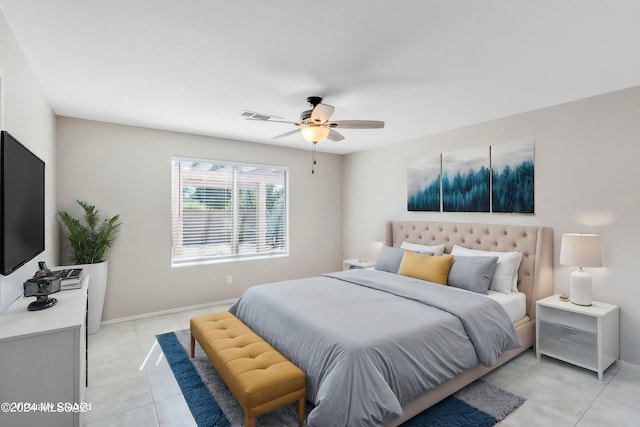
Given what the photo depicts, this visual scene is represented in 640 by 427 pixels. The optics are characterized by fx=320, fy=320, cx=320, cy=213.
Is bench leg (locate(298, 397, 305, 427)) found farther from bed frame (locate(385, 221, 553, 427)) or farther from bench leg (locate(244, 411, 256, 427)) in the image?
bed frame (locate(385, 221, 553, 427))

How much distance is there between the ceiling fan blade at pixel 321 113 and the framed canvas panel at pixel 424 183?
216 centimetres

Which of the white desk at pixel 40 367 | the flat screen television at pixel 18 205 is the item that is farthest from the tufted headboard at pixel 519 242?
the flat screen television at pixel 18 205

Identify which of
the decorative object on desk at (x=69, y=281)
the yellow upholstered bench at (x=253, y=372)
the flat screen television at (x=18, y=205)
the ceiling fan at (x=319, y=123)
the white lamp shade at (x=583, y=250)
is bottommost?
the yellow upholstered bench at (x=253, y=372)

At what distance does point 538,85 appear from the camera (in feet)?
8.86

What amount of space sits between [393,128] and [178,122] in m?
2.66

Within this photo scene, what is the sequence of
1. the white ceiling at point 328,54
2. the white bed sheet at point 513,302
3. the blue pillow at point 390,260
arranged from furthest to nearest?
the blue pillow at point 390,260 → the white bed sheet at point 513,302 → the white ceiling at point 328,54

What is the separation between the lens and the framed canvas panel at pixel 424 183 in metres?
4.32

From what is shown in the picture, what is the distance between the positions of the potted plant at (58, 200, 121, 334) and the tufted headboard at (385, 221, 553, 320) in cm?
391

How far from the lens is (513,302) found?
306 centimetres

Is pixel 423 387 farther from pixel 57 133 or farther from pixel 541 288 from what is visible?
pixel 57 133

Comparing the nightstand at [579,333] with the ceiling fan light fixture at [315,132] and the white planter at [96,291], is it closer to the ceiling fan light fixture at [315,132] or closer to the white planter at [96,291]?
the ceiling fan light fixture at [315,132]

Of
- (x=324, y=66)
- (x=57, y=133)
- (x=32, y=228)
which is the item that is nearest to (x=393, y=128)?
(x=324, y=66)

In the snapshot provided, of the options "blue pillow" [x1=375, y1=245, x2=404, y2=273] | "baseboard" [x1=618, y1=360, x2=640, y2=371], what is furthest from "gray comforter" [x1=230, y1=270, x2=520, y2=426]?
"baseboard" [x1=618, y1=360, x2=640, y2=371]

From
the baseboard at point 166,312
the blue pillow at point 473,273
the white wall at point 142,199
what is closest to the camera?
the blue pillow at point 473,273
